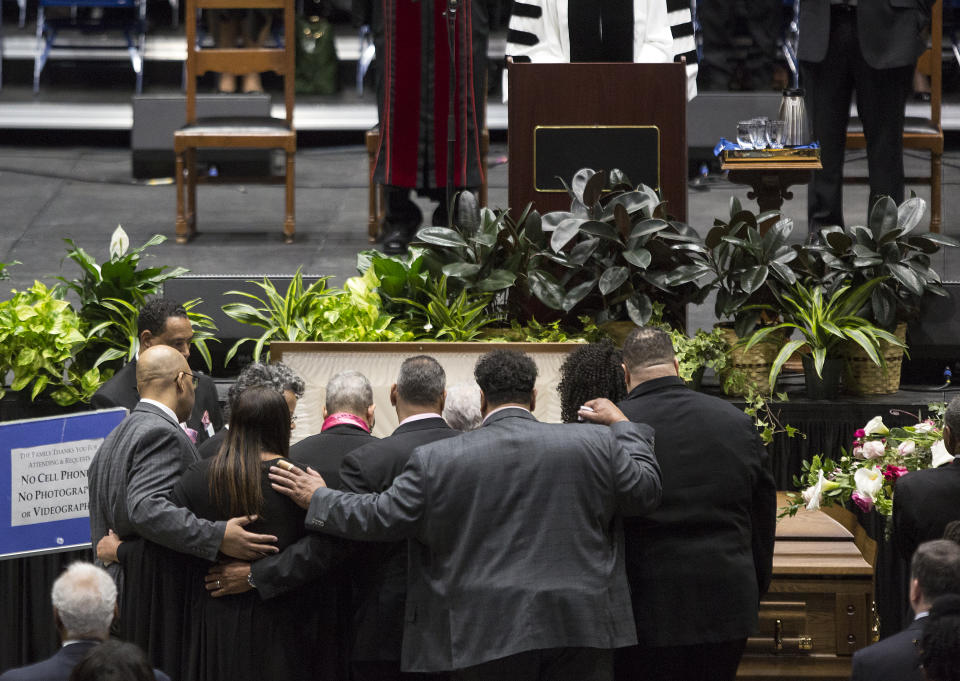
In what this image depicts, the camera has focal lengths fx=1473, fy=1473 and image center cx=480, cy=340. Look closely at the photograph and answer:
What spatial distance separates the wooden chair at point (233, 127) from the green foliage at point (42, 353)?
83.3 inches

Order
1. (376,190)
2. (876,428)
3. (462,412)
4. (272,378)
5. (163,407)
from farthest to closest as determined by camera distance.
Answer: (376,190)
(876,428)
(272,378)
(462,412)
(163,407)

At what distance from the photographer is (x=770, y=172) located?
5652mm

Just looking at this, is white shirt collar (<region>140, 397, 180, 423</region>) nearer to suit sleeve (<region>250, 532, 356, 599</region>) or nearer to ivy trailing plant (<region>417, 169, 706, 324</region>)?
suit sleeve (<region>250, 532, 356, 599</region>)

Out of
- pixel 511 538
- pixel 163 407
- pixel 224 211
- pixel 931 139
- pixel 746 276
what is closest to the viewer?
pixel 511 538

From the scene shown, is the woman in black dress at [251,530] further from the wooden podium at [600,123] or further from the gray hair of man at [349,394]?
the wooden podium at [600,123]

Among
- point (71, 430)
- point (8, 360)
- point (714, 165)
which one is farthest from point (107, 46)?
point (71, 430)

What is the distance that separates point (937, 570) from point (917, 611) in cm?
11

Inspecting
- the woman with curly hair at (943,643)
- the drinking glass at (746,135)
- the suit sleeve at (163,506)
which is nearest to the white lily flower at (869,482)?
the woman with curly hair at (943,643)

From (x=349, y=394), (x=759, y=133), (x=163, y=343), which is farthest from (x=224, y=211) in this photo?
(x=349, y=394)

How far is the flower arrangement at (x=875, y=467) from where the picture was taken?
4.14 metres

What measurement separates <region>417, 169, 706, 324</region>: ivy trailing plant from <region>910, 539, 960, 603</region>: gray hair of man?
6.71 feet

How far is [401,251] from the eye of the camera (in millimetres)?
6742

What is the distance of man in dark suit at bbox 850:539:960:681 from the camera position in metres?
2.95

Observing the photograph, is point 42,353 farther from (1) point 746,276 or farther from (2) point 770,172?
(2) point 770,172
